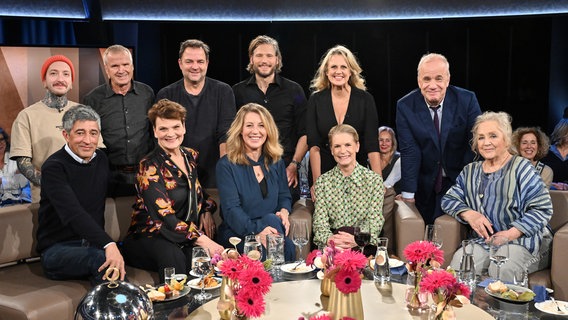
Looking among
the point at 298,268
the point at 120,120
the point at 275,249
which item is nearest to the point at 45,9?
the point at 120,120

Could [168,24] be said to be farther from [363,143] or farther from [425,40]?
[363,143]

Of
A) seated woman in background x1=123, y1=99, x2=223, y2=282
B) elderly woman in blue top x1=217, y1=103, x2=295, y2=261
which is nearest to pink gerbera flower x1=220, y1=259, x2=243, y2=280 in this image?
seated woman in background x1=123, y1=99, x2=223, y2=282

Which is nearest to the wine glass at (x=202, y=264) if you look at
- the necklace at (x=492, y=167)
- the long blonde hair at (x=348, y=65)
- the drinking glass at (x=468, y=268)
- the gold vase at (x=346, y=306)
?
the gold vase at (x=346, y=306)

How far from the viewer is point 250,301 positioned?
6.45 feet

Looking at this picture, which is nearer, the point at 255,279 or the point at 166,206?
the point at 255,279

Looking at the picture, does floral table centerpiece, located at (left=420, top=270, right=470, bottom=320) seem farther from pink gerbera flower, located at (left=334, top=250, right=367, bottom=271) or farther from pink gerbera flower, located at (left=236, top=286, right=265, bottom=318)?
pink gerbera flower, located at (left=236, top=286, right=265, bottom=318)

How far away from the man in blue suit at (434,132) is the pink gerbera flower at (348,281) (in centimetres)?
222

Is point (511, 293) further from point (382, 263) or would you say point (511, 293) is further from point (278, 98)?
point (278, 98)

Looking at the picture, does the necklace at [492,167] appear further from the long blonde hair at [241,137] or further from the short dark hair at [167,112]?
the short dark hair at [167,112]

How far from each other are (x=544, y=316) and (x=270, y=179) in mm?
1967

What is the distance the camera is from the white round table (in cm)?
217

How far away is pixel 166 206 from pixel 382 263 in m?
1.44

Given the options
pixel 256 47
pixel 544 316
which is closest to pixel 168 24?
pixel 256 47

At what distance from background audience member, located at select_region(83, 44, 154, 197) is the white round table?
6.07ft
